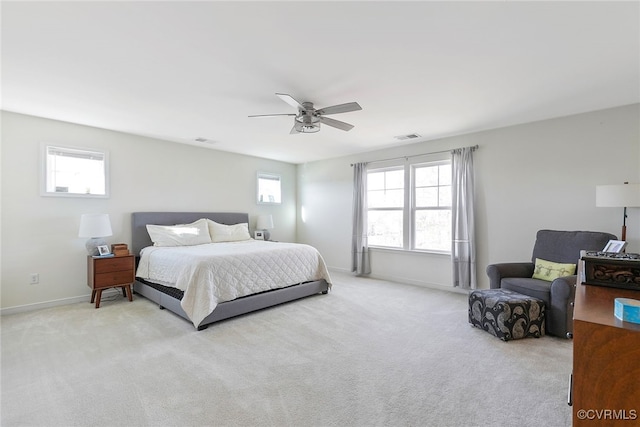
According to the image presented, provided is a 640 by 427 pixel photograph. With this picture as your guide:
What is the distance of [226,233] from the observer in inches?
207

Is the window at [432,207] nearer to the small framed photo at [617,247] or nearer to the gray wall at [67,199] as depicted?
the small framed photo at [617,247]

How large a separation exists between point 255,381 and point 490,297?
8.05 feet

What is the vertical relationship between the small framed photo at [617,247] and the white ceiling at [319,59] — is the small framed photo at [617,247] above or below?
below

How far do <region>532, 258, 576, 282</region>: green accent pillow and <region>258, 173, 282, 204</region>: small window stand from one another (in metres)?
4.98

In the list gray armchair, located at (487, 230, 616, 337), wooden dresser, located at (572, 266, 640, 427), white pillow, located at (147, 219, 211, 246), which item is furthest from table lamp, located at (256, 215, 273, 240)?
wooden dresser, located at (572, 266, 640, 427)

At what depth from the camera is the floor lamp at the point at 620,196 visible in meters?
2.81

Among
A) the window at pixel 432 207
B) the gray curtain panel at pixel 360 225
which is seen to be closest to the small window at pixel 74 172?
the gray curtain panel at pixel 360 225

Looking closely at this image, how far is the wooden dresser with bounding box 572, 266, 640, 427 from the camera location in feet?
2.69

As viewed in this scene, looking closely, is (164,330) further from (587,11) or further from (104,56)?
(587,11)

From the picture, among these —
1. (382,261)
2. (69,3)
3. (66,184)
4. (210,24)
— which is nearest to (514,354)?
(382,261)

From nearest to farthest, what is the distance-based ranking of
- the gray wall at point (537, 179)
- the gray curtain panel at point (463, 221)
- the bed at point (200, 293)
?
the bed at point (200, 293)
the gray wall at point (537, 179)
the gray curtain panel at point (463, 221)

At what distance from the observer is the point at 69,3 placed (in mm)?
1747

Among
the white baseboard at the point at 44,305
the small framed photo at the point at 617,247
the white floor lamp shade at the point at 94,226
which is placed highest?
the white floor lamp shade at the point at 94,226

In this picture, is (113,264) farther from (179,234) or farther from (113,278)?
(179,234)
